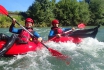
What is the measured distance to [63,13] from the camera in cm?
3969

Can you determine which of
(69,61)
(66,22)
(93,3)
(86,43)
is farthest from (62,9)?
(69,61)

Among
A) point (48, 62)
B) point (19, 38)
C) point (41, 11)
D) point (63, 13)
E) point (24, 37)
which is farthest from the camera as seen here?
point (63, 13)

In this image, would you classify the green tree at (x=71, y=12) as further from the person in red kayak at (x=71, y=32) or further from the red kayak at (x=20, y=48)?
the red kayak at (x=20, y=48)

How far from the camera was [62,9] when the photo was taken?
40.0m

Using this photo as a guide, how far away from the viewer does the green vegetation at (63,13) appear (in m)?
36.4

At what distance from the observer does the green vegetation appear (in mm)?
36438

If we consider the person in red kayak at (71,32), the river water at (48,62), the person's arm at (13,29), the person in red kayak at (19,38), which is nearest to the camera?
the river water at (48,62)

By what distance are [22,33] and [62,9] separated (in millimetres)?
33430

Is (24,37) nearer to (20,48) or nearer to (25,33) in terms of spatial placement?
(25,33)

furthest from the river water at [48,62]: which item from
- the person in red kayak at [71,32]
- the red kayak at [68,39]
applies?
the person in red kayak at [71,32]

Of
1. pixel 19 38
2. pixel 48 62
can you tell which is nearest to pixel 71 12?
pixel 19 38

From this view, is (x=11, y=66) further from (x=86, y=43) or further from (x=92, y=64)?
(x=86, y=43)

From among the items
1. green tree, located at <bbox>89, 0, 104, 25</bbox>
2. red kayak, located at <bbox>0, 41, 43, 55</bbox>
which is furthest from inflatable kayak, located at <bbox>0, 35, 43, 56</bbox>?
green tree, located at <bbox>89, 0, 104, 25</bbox>

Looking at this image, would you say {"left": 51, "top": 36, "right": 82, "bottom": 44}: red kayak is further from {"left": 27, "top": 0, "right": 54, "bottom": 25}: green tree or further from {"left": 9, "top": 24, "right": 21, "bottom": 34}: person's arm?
{"left": 27, "top": 0, "right": 54, "bottom": 25}: green tree
